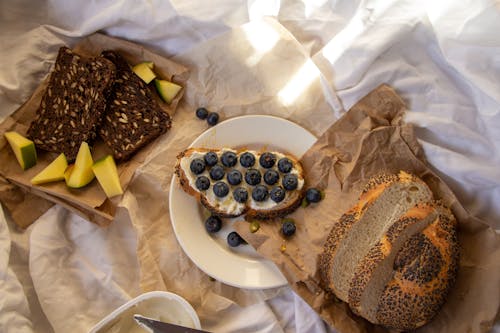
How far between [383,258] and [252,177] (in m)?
0.48

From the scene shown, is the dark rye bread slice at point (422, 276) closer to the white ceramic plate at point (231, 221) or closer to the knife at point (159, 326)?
the white ceramic plate at point (231, 221)

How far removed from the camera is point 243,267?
1.67 m

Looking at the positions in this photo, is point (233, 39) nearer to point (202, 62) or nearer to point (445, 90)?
point (202, 62)

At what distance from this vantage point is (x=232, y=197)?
1643mm

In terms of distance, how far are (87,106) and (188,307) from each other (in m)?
0.78

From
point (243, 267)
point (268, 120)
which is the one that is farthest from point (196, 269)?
point (268, 120)

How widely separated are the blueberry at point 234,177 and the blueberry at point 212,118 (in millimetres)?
245

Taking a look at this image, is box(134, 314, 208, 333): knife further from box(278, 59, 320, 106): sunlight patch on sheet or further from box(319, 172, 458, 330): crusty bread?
box(278, 59, 320, 106): sunlight patch on sheet

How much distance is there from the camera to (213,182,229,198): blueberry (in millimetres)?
1602

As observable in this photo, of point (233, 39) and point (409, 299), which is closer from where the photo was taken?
point (409, 299)

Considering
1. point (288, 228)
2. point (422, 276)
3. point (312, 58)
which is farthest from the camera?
point (312, 58)

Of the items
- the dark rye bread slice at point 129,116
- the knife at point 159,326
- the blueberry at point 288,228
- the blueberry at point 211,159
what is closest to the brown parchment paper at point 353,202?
the blueberry at point 288,228

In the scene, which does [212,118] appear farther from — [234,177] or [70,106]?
[70,106]

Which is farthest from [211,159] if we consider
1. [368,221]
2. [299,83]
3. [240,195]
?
[368,221]
